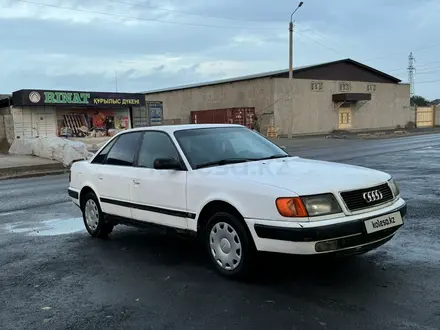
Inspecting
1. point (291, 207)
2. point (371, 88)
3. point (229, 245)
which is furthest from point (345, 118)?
point (291, 207)

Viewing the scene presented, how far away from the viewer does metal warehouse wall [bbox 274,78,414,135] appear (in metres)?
42.0

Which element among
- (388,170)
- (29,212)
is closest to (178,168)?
(29,212)

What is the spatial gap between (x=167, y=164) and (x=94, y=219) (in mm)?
2102

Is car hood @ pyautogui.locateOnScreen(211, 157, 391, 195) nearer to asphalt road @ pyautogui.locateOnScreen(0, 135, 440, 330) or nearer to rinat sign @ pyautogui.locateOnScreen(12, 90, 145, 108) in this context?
asphalt road @ pyautogui.locateOnScreen(0, 135, 440, 330)

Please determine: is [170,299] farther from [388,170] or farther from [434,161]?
[434,161]

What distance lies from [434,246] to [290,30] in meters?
31.5

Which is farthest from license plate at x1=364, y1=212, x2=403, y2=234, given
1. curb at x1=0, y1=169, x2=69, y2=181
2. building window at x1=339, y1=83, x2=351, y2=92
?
building window at x1=339, y1=83, x2=351, y2=92

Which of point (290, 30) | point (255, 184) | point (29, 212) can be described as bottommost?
point (29, 212)

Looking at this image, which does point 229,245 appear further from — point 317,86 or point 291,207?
point 317,86

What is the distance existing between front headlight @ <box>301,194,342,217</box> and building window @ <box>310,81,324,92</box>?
41.8 m

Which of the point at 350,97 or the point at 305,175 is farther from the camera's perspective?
the point at 350,97

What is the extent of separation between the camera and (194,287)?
14.8 ft

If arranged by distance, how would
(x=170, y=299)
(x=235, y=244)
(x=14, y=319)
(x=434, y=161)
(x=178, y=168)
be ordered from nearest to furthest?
1. (x=14, y=319)
2. (x=170, y=299)
3. (x=235, y=244)
4. (x=178, y=168)
5. (x=434, y=161)

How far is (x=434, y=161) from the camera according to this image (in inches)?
617
